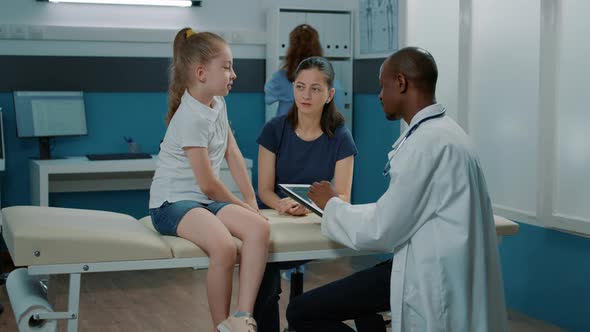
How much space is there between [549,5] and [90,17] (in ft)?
9.67

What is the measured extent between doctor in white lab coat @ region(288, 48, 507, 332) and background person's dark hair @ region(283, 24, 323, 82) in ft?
8.32

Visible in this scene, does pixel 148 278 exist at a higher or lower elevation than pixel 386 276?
lower

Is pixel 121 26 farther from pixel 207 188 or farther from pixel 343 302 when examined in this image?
pixel 343 302

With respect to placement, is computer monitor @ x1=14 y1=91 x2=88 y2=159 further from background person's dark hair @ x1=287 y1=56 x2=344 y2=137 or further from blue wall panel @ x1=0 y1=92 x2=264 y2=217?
background person's dark hair @ x1=287 y1=56 x2=344 y2=137

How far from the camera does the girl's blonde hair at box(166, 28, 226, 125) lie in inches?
96.1

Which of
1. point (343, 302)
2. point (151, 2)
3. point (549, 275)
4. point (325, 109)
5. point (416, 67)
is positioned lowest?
point (549, 275)

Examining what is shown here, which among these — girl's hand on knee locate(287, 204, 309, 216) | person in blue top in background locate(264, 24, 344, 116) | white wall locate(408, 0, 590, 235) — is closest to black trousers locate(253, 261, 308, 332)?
girl's hand on knee locate(287, 204, 309, 216)

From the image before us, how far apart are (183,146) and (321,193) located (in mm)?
453

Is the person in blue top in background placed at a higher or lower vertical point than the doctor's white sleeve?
higher

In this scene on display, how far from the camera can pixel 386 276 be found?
2.10 m

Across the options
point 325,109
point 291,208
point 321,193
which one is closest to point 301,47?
point 325,109

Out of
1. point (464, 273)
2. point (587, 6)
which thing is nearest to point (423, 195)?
point (464, 273)

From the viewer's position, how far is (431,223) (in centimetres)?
193

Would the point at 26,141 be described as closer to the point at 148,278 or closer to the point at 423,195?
the point at 148,278
